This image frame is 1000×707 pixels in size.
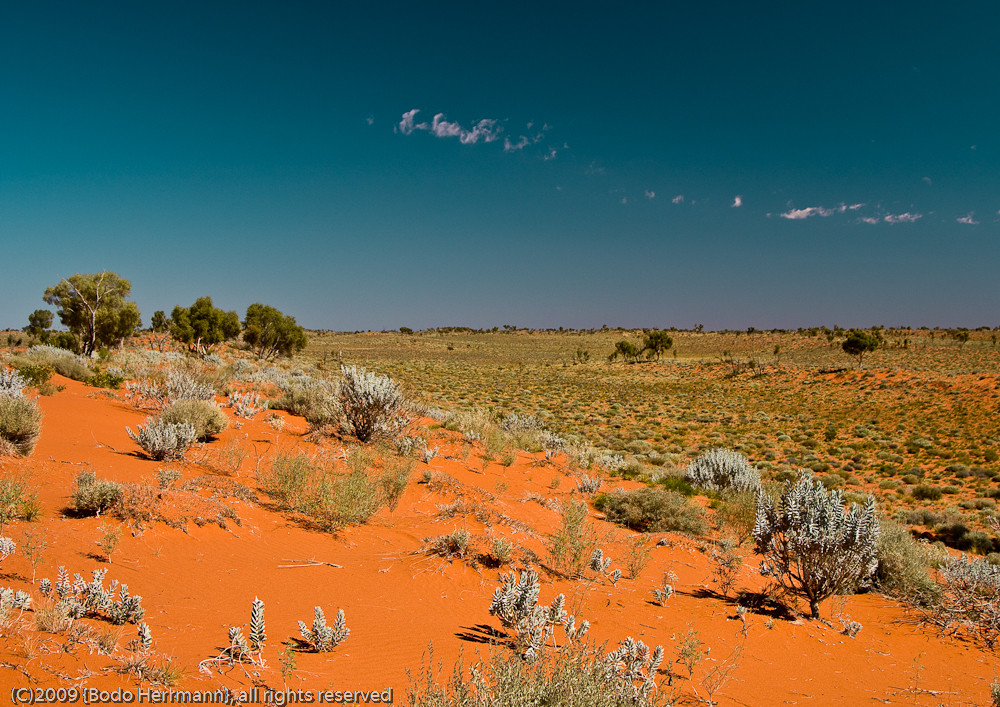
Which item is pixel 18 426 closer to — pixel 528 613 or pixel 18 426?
pixel 18 426

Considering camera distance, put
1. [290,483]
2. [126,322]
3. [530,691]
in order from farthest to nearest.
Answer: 1. [126,322]
2. [290,483]
3. [530,691]

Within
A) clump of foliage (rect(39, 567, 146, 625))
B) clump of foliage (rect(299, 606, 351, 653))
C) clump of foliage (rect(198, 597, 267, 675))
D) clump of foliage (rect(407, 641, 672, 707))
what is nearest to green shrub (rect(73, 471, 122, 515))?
clump of foliage (rect(39, 567, 146, 625))

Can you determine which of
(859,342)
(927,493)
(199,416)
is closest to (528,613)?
(199,416)

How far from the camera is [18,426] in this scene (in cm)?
657

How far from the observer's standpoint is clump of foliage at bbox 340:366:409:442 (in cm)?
1098

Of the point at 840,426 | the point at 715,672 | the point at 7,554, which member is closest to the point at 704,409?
the point at 840,426

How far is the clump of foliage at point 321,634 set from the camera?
11.5 ft

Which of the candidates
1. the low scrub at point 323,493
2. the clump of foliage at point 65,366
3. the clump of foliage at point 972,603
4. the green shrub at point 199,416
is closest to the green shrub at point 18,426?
the green shrub at point 199,416

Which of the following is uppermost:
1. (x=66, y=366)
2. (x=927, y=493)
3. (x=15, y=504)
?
(x=66, y=366)

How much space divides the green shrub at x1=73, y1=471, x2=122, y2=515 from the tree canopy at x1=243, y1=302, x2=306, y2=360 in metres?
38.1

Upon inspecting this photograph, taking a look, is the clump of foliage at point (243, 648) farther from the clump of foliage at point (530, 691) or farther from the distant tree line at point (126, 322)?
the distant tree line at point (126, 322)

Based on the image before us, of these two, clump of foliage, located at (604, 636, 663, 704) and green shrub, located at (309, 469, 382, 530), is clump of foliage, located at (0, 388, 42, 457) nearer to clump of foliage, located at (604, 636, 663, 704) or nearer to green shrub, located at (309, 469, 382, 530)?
green shrub, located at (309, 469, 382, 530)

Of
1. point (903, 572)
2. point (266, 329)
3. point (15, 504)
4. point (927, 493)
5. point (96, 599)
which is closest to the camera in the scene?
point (96, 599)

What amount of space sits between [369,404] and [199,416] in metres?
3.22
